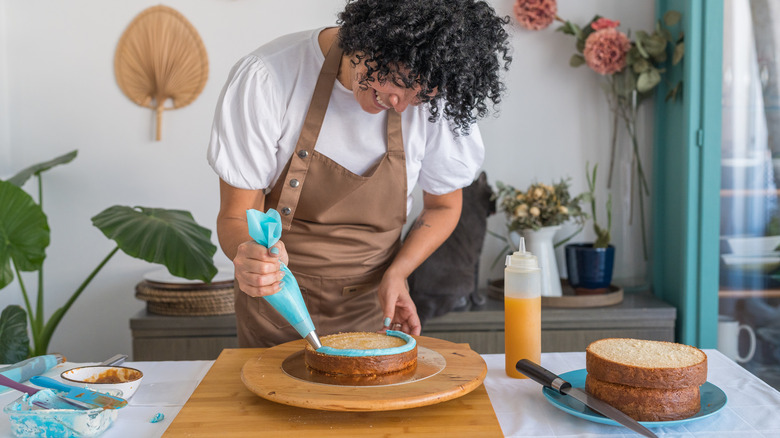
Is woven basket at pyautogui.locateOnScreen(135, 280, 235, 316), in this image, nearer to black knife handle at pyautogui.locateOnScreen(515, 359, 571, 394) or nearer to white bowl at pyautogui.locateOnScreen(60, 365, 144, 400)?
white bowl at pyautogui.locateOnScreen(60, 365, 144, 400)

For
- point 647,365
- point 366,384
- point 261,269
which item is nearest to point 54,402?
point 261,269

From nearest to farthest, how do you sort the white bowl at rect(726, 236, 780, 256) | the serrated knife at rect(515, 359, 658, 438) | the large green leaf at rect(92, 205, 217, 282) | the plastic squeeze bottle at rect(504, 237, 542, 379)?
1. the serrated knife at rect(515, 359, 658, 438)
2. the plastic squeeze bottle at rect(504, 237, 542, 379)
3. the large green leaf at rect(92, 205, 217, 282)
4. the white bowl at rect(726, 236, 780, 256)

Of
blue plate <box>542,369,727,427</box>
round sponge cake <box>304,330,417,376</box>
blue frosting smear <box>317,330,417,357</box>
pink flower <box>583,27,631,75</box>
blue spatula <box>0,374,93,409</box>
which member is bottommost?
blue plate <box>542,369,727,427</box>

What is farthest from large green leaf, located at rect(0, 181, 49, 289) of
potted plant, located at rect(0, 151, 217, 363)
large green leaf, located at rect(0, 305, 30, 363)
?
large green leaf, located at rect(0, 305, 30, 363)

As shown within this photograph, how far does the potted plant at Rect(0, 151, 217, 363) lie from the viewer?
204 centimetres

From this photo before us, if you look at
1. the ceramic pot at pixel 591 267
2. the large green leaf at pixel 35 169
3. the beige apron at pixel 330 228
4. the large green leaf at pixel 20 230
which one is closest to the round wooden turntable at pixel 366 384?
the beige apron at pixel 330 228

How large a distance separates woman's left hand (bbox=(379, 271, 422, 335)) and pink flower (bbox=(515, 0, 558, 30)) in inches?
62.0

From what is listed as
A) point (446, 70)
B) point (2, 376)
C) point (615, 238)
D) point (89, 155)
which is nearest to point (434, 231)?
point (446, 70)

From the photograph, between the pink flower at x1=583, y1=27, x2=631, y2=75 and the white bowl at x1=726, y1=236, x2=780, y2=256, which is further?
the pink flower at x1=583, y1=27, x2=631, y2=75

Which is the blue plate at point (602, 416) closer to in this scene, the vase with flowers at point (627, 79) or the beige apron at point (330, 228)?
the beige apron at point (330, 228)

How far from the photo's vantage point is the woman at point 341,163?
1331mm

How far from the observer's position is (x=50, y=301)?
2.88 m

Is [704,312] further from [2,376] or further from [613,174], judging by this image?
[2,376]

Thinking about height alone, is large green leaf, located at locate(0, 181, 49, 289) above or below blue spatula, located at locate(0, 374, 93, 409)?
above
